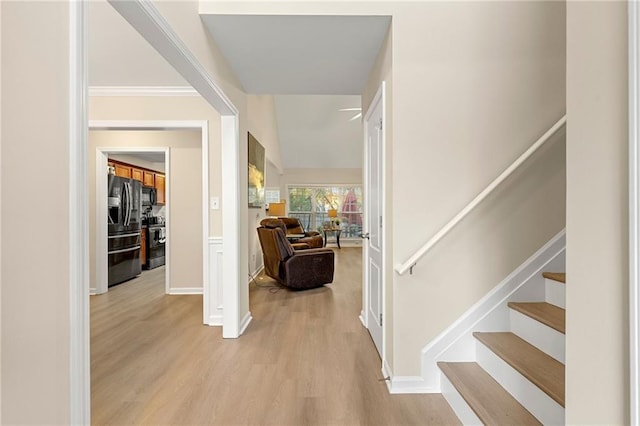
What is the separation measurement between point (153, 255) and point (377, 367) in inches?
214

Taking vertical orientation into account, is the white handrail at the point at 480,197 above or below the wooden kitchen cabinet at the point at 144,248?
above

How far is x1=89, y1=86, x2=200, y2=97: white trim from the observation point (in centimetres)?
346

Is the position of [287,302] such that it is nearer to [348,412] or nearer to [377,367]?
[377,367]

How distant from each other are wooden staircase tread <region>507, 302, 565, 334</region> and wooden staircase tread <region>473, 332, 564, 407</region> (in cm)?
17

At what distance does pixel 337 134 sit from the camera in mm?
8930

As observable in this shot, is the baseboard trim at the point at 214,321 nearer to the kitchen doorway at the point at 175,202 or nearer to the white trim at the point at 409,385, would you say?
the kitchen doorway at the point at 175,202

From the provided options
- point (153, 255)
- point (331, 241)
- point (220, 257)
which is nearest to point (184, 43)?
point (220, 257)

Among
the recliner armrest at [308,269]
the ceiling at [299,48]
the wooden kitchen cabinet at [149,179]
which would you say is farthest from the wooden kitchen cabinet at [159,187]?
the ceiling at [299,48]

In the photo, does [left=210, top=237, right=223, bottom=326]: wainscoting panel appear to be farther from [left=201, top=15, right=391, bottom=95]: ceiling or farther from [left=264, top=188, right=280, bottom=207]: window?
[left=264, top=188, right=280, bottom=207]: window

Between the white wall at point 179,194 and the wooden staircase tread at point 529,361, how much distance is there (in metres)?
3.72
